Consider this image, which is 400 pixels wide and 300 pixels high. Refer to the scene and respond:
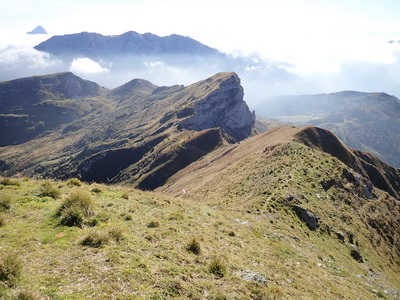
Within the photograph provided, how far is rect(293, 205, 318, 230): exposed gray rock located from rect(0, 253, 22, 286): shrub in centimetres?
2929

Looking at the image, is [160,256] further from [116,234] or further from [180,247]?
[116,234]

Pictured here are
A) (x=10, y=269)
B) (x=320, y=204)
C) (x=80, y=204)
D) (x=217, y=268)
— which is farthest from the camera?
(x=320, y=204)

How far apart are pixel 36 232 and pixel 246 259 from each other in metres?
11.9

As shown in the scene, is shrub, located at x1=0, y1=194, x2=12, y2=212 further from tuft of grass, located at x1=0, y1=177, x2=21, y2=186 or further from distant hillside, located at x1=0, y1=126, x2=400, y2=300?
tuft of grass, located at x1=0, y1=177, x2=21, y2=186

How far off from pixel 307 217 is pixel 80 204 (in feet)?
86.2

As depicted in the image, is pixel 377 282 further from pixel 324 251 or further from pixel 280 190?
pixel 280 190

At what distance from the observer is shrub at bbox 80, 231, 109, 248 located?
501 inches

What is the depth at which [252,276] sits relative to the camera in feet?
44.7

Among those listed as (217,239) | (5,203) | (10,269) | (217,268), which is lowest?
(217,239)

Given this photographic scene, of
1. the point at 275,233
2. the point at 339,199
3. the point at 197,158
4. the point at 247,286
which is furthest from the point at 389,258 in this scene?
Result: the point at 197,158

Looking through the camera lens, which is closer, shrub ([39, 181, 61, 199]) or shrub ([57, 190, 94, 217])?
shrub ([57, 190, 94, 217])

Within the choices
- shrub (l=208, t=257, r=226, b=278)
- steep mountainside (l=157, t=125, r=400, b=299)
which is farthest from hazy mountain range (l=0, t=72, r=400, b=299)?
steep mountainside (l=157, t=125, r=400, b=299)

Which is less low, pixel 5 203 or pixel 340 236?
pixel 5 203

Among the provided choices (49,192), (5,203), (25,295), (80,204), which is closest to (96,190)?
(49,192)
